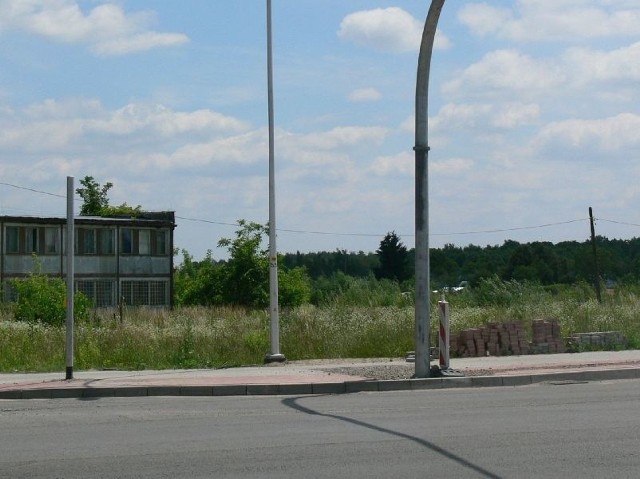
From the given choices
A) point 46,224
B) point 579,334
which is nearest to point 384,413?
point 579,334

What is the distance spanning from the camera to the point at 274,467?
9.49m

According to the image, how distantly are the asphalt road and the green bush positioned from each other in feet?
73.0

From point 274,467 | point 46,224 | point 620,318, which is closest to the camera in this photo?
point 274,467

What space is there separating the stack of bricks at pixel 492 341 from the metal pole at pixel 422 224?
6.05m

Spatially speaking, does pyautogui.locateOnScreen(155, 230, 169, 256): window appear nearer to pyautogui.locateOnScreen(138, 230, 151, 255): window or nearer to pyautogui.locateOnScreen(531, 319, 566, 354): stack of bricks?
pyautogui.locateOnScreen(138, 230, 151, 255): window

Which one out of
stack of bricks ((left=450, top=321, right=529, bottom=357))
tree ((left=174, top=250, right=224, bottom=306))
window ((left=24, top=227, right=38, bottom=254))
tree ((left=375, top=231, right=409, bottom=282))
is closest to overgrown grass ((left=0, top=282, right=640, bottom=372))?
stack of bricks ((left=450, top=321, right=529, bottom=357))

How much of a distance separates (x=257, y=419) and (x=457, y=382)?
560 centimetres

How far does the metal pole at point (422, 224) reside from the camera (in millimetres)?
17953

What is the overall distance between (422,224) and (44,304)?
24267 millimetres

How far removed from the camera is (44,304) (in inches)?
1539

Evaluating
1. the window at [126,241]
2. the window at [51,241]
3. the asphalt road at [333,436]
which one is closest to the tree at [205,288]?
the window at [126,241]

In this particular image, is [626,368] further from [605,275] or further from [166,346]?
[605,275]

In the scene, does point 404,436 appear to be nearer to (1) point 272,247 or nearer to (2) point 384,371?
(2) point 384,371

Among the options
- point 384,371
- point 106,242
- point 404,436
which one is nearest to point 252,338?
point 384,371
